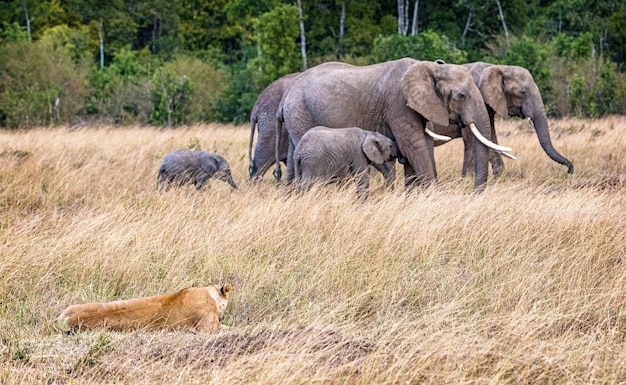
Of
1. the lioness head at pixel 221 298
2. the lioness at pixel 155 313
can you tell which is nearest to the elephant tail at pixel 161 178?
the lioness head at pixel 221 298

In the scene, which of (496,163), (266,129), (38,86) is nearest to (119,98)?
(38,86)

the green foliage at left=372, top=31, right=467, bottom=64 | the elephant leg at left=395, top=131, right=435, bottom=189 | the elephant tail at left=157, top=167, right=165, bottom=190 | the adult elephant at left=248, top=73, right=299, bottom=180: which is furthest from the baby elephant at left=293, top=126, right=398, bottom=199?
the green foliage at left=372, top=31, right=467, bottom=64

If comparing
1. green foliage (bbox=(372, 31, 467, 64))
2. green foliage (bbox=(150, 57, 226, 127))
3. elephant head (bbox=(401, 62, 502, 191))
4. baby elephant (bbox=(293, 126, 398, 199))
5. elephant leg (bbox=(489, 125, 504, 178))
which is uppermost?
elephant head (bbox=(401, 62, 502, 191))

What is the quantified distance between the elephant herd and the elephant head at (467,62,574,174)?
13 millimetres

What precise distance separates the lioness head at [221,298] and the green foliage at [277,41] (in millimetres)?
23456

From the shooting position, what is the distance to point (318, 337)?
5270 millimetres

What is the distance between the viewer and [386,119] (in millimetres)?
11648

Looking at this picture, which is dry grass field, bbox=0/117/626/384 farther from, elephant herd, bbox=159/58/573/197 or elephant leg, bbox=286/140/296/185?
elephant leg, bbox=286/140/296/185

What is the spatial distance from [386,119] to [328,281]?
5149 mm

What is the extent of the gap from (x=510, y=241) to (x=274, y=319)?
94.4 inches

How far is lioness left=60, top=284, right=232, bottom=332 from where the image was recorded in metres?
5.65

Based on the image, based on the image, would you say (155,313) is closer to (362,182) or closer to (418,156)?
(362,182)

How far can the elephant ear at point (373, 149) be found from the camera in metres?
10.6

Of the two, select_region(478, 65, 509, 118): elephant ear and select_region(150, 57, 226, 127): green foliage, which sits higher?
select_region(478, 65, 509, 118): elephant ear
